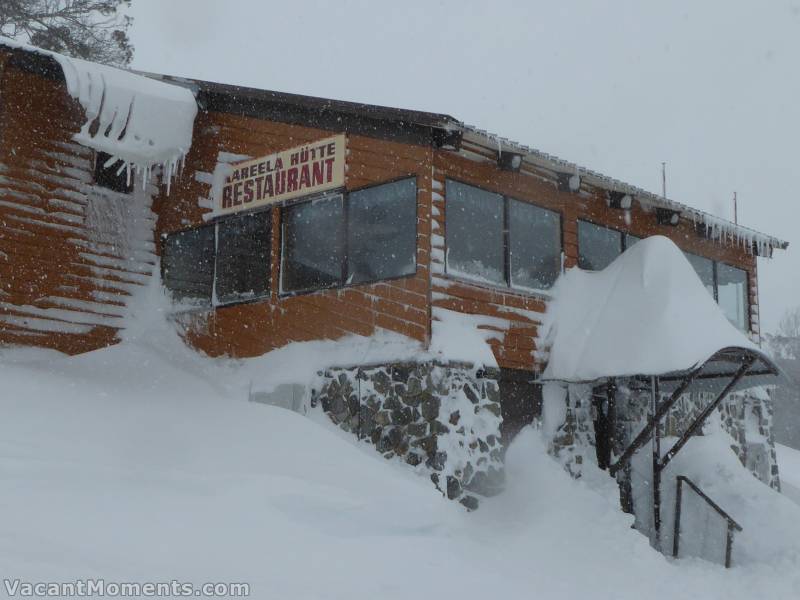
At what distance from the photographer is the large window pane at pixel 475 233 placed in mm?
10977

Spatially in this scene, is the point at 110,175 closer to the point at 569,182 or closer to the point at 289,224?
the point at 289,224

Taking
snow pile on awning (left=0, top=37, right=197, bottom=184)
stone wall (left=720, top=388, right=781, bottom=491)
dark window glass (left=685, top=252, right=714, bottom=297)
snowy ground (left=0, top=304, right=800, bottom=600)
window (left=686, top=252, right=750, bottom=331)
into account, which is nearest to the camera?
snowy ground (left=0, top=304, right=800, bottom=600)

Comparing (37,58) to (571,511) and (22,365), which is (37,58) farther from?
(571,511)

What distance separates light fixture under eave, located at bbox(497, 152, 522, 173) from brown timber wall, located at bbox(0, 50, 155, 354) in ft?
18.8

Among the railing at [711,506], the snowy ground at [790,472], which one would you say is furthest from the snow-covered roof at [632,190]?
the snowy ground at [790,472]

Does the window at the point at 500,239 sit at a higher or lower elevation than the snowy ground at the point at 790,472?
higher

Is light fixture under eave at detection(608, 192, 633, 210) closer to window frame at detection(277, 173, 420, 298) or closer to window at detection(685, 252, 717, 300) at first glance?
window at detection(685, 252, 717, 300)

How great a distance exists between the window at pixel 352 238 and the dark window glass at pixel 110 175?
9.74ft

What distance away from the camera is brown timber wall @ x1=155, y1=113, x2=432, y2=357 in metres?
10.5

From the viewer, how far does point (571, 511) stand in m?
10.2

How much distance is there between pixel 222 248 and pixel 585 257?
17.8 ft

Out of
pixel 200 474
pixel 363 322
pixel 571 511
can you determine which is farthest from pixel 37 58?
pixel 571 511

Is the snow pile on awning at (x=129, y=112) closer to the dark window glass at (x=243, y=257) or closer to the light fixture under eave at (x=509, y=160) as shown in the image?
the dark window glass at (x=243, y=257)

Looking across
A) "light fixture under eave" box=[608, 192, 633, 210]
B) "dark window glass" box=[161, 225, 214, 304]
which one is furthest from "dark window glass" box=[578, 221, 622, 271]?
"dark window glass" box=[161, 225, 214, 304]
